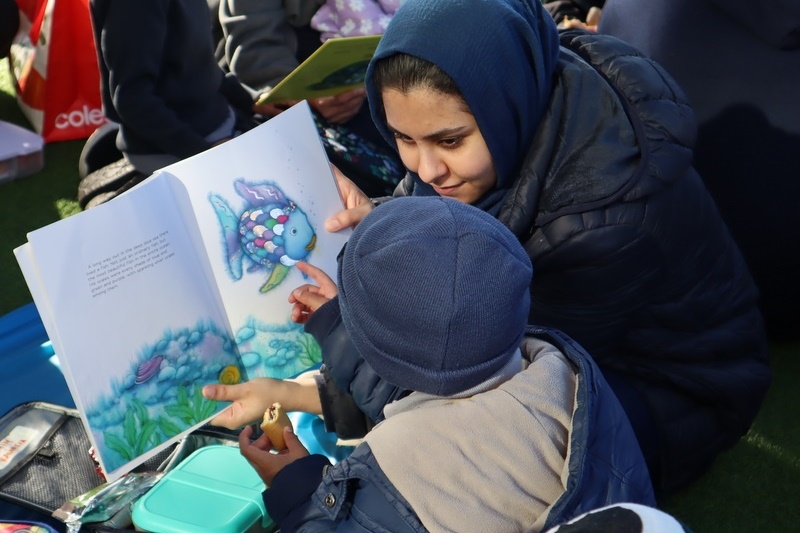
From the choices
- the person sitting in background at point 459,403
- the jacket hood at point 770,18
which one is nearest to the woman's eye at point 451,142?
the person sitting in background at point 459,403

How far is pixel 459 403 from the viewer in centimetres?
109

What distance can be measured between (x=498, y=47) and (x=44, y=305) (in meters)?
0.81

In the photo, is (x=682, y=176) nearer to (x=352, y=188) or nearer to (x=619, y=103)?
(x=619, y=103)

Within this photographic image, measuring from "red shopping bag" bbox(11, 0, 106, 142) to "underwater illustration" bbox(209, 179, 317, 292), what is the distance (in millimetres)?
1655

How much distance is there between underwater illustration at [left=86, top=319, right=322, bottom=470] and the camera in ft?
4.74

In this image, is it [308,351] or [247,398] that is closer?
[247,398]

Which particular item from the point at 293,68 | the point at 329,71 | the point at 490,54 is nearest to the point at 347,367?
the point at 490,54

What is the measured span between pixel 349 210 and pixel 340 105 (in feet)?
3.04

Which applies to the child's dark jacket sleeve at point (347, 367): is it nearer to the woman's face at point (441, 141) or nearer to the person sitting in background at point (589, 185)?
the person sitting in background at point (589, 185)

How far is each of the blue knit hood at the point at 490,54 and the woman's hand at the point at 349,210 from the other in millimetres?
296

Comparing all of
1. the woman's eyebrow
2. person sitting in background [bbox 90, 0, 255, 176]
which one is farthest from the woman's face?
person sitting in background [bbox 90, 0, 255, 176]

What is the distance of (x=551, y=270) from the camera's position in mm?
1535

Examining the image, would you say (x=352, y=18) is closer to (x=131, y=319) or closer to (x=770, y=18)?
(x=770, y=18)

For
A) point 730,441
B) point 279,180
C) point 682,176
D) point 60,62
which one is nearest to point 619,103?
point 682,176
